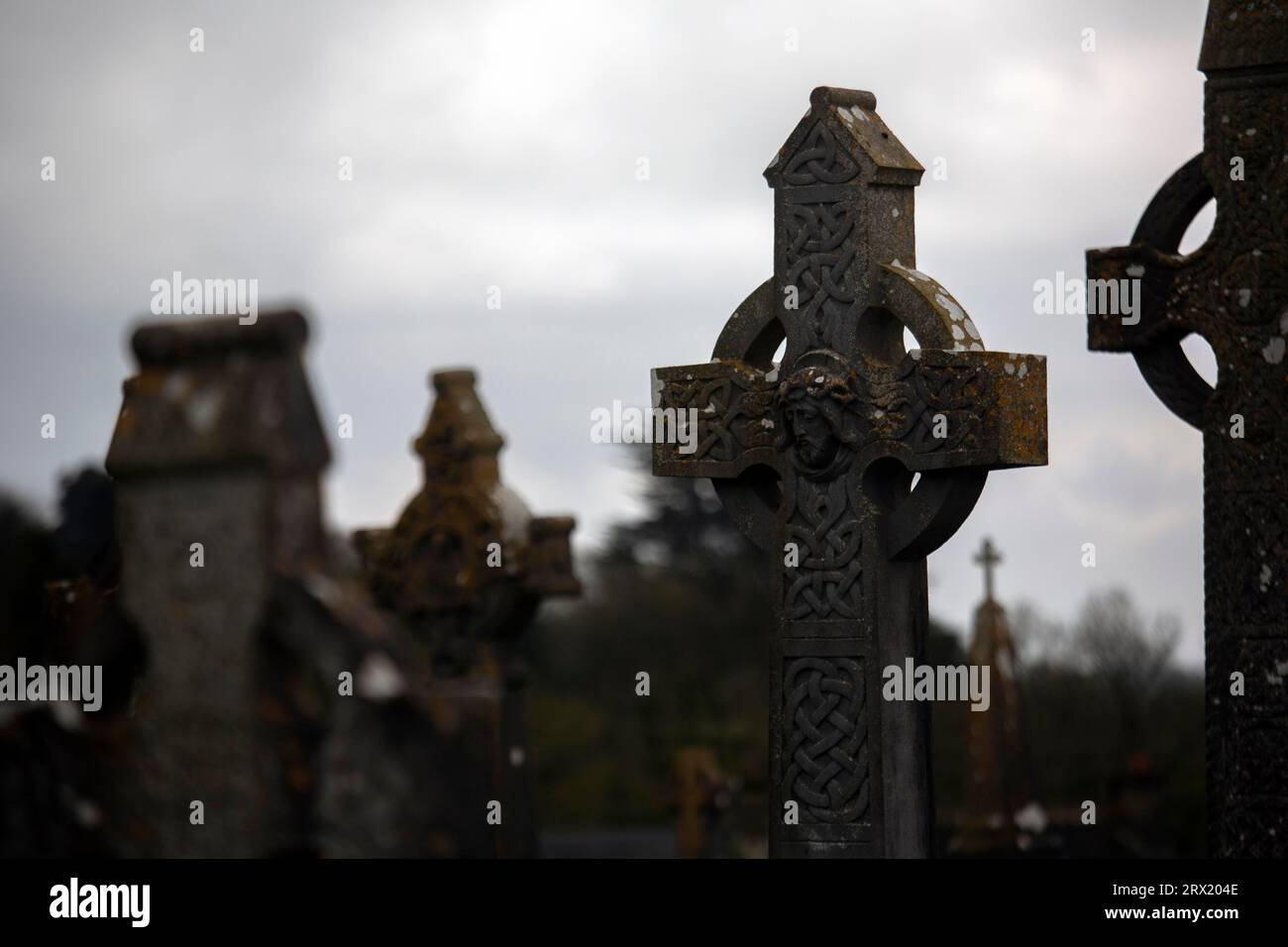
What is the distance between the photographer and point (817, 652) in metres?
8.30

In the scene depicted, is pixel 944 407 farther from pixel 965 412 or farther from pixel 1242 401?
pixel 1242 401

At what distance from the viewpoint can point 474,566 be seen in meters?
10.8

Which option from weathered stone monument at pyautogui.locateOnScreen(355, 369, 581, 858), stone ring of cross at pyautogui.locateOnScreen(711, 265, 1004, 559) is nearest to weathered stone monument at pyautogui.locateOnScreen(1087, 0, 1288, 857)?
stone ring of cross at pyautogui.locateOnScreen(711, 265, 1004, 559)

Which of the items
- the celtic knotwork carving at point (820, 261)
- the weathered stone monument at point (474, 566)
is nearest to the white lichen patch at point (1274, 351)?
the celtic knotwork carving at point (820, 261)

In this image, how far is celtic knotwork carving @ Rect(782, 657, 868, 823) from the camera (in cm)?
813

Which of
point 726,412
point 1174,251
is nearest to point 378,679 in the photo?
point 726,412

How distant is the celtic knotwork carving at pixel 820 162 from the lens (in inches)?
328

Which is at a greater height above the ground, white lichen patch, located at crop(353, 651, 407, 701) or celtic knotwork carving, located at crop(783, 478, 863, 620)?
celtic knotwork carving, located at crop(783, 478, 863, 620)

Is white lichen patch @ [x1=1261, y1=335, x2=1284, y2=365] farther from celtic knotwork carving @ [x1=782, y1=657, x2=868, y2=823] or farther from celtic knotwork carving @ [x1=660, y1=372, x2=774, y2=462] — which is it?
celtic knotwork carving @ [x1=782, y1=657, x2=868, y2=823]
